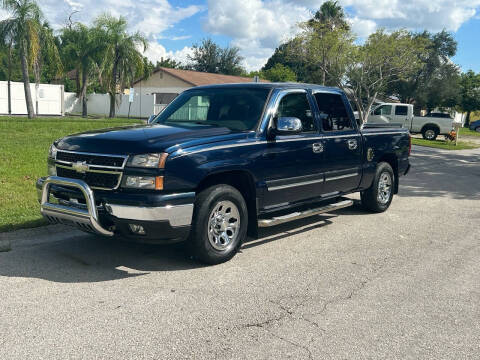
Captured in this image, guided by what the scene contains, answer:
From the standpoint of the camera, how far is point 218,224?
5.18 meters

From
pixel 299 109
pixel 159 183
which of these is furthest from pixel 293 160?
pixel 159 183

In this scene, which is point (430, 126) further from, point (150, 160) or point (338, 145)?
point (150, 160)

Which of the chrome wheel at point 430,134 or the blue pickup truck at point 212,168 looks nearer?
the blue pickup truck at point 212,168

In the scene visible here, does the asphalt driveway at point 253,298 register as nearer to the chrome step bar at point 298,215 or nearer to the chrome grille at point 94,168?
the chrome step bar at point 298,215

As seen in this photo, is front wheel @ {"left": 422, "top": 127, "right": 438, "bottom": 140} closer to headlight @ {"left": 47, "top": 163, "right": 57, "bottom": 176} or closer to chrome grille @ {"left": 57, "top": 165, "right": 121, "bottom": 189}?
headlight @ {"left": 47, "top": 163, "right": 57, "bottom": 176}

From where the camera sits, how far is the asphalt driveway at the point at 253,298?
11.4 feet

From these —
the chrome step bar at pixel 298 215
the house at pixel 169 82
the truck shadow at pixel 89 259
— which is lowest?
the truck shadow at pixel 89 259

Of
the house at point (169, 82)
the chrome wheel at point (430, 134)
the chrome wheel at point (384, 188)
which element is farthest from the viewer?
the house at point (169, 82)

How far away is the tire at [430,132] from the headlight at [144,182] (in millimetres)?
28190

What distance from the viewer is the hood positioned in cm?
470

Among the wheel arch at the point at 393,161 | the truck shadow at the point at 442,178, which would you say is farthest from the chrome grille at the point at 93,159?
the truck shadow at the point at 442,178

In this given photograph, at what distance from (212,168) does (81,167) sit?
1.29m

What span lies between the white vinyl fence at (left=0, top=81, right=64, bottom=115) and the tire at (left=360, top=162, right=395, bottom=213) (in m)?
29.7

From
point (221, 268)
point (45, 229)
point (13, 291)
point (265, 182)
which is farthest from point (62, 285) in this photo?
point (265, 182)
